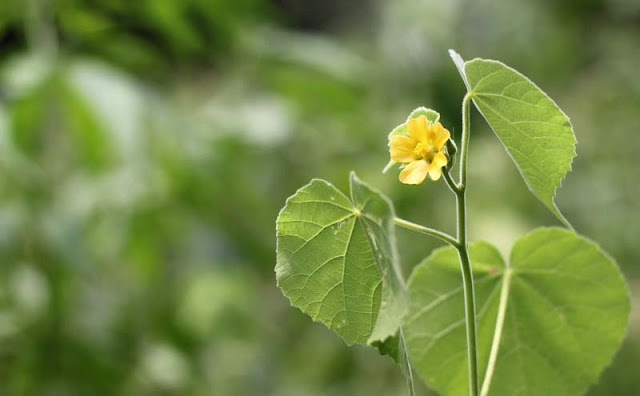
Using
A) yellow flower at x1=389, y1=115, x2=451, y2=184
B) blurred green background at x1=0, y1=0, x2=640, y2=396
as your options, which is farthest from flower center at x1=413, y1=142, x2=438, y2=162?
blurred green background at x1=0, y1=0, x2=640, y2=396

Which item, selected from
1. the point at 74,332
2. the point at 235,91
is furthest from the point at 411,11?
the point at 74,332

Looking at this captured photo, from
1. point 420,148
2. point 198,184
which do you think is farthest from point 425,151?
point 198,184

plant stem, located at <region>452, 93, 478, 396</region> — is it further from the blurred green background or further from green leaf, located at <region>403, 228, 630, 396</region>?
the blurred green background

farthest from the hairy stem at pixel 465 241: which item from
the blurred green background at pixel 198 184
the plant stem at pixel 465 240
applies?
the blurred green background at pixel 198 184

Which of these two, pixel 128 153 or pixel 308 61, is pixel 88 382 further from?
pixel 308 61

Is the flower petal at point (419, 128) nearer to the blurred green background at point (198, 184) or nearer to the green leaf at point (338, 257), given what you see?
the green leaf at point (338, 257)
